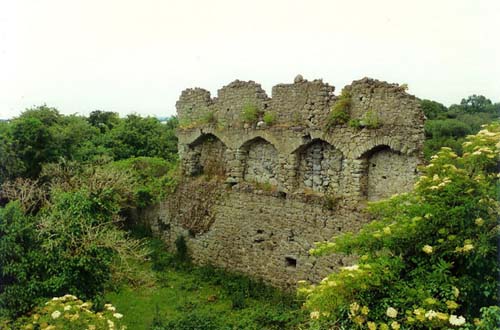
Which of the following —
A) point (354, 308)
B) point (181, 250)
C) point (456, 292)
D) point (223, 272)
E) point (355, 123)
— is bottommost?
point (223, 272)

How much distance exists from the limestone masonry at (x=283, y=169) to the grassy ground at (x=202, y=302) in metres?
0.58

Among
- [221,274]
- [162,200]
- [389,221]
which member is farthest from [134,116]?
[389,221]

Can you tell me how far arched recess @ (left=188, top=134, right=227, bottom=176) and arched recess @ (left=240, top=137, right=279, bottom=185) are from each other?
1.01 metres

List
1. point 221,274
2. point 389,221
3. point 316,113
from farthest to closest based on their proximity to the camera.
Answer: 1. point 221,274
2. point 316,113
3. point 389,221

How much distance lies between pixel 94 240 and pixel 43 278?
3.70 feet

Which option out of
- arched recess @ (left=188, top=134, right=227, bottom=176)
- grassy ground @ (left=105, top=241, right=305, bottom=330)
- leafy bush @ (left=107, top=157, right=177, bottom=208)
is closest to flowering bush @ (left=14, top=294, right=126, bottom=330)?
grassy ground @ (left=105, top=241, right=305, bottom=330)

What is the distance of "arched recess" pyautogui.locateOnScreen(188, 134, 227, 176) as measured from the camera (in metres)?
15.4

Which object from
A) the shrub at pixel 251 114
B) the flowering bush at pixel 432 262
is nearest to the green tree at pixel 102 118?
the shrub at pixel 251 114

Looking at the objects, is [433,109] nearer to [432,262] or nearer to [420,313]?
[432,262]

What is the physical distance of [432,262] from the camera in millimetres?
6168

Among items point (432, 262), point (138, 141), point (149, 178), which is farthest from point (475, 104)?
point (432, 262)

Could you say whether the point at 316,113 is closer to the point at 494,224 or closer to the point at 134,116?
the point at 494,224

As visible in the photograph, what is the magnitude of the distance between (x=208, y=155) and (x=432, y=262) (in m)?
10.4

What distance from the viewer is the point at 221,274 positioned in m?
14.3
